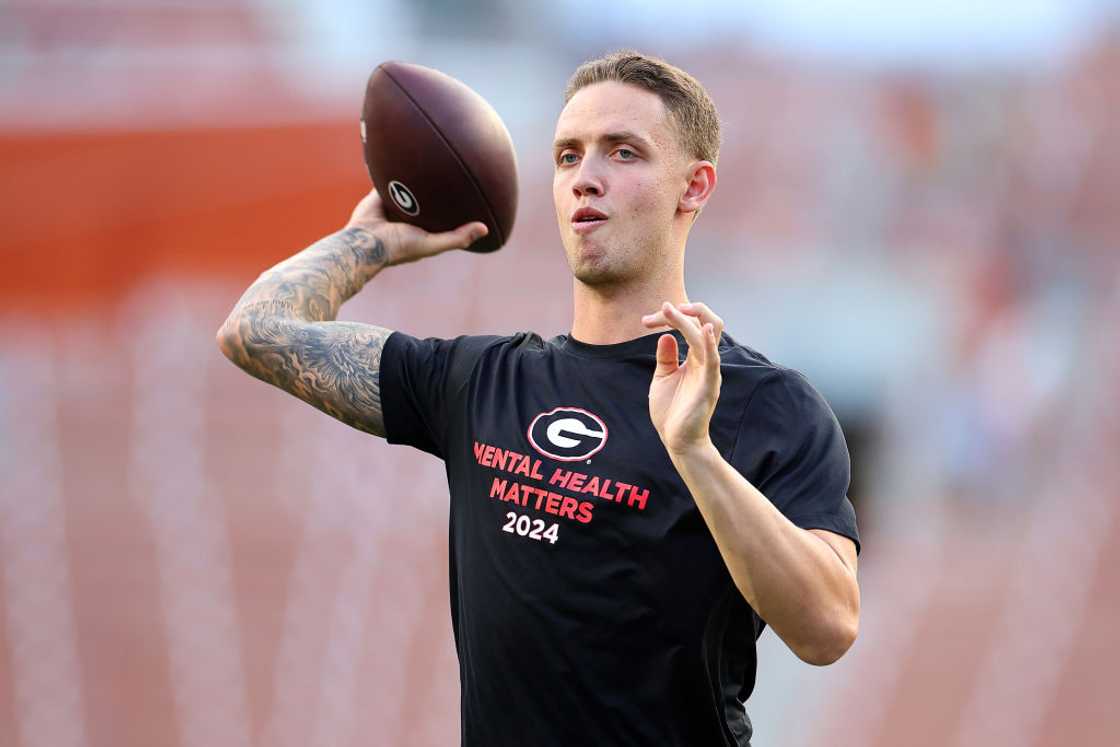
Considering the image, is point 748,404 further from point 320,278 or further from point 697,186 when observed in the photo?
point 320,278

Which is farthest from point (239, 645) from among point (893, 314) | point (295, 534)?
point (893, 314)

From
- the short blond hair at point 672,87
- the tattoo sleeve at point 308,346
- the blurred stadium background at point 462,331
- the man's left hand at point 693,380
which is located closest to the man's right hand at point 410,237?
the tattoo sleeve at point 308,346

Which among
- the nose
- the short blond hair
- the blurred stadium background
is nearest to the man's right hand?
the short blond hair

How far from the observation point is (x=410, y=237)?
303 centimetres

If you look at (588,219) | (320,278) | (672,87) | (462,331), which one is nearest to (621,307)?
(588,219)

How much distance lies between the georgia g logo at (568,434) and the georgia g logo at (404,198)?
2.53ft

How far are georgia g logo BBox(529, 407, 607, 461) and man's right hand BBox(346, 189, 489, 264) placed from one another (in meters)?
0.70

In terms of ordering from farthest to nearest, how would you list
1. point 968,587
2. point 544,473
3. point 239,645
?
point 968,587 → point 239,645 → point 544,473

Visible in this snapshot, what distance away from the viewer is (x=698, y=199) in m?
2.59

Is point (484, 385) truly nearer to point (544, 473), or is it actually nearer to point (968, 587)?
point (544, 473)

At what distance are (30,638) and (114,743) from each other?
212 centimetres

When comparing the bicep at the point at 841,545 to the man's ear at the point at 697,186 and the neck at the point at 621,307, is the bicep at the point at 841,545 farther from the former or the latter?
the man's ear at the point at 697,186

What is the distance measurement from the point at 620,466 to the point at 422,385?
0.51 meters

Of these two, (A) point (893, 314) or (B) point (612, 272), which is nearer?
(B) point (612, 272)
